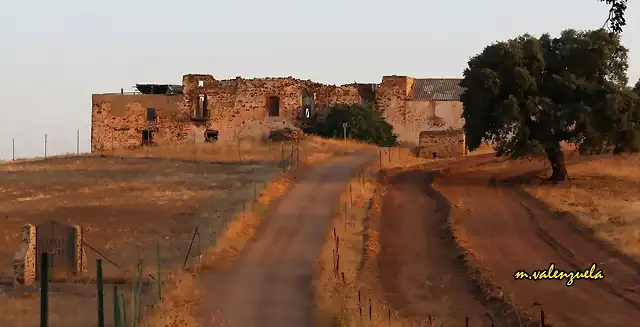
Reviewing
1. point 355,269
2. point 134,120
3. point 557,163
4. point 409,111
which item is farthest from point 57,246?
point 134,120

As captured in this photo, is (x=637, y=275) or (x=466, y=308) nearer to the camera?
(x=466, y=308)

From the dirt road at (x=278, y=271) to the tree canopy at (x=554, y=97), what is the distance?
7.37 m

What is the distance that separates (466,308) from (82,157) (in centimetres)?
3799

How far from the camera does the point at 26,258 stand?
17.6 metres

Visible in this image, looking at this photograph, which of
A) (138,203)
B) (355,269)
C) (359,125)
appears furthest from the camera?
(359,125)

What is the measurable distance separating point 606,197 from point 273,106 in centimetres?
3050

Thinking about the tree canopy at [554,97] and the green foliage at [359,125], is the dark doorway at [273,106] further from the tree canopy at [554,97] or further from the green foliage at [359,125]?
the tree canopy at [554,97]

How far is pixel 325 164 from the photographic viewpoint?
128 ft

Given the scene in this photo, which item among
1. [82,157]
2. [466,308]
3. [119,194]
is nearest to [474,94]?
[119,194]

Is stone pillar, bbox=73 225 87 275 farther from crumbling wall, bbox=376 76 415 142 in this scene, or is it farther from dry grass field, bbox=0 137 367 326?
crumbling wall, bbox=376 76 415 142

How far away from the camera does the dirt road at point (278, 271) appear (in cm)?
1502

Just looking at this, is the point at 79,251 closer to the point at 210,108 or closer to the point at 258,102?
the point at 258,102

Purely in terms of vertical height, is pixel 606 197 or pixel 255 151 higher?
pixel 255 151

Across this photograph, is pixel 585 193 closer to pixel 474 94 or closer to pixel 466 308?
pixel 474 94
